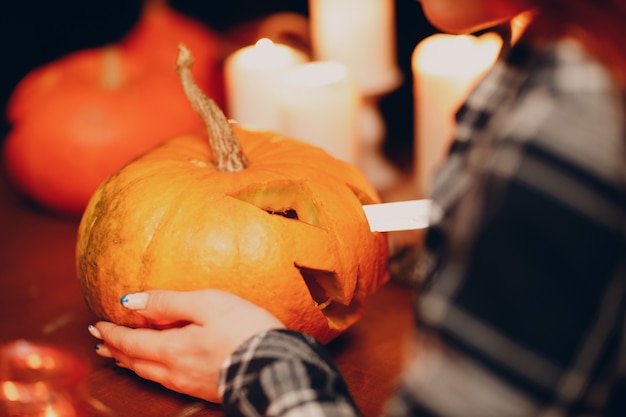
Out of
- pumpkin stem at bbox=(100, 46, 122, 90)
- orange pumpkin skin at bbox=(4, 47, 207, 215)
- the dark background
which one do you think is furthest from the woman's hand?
the dark background

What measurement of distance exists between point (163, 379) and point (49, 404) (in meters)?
0.10

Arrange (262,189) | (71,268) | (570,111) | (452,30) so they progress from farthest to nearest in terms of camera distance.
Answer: (71,268) < (262,189) < (452,30) < (570,111)

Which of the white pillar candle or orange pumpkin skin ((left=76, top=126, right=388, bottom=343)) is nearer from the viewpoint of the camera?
orange pumpkin skin ((left=76, top=126, right=388, bottom=343))

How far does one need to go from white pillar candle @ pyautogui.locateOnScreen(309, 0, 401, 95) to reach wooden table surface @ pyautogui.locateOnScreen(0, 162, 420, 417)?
1.36 feet

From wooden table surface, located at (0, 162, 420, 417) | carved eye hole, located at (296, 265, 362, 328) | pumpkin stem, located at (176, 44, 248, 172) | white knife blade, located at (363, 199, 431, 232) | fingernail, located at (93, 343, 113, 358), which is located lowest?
wooden table surface, located at (0, 162, 420, 417)

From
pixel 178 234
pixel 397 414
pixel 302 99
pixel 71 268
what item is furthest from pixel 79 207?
pixel 397 414

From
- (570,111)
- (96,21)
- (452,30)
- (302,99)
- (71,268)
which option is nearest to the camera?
(570,111)

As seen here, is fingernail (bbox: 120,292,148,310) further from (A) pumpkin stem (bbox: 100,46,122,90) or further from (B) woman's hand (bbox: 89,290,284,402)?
(A) pumpkin stem (bbox: 100,46,122,90)

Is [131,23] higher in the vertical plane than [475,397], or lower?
lower

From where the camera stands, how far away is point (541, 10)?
43 centimetres

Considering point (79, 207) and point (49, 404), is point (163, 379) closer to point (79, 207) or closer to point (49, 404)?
point (49, 404)

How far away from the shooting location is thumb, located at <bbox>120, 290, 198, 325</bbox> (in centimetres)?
66

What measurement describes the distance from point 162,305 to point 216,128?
7.6 inches

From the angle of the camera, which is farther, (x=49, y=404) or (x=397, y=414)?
(x=49, y=404)
